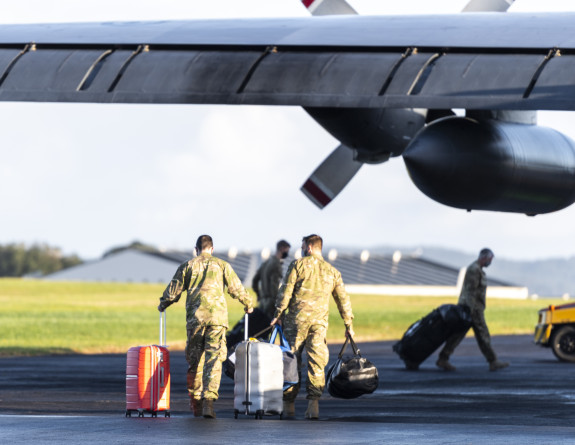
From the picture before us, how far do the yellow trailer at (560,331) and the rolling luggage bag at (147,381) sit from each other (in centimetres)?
1286

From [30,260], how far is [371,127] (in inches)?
5310

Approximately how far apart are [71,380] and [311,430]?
7.76 metres

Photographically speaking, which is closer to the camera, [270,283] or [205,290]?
[205,290]

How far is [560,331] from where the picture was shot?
2453 centimetres

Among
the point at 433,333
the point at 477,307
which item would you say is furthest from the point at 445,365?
the point at 477,307

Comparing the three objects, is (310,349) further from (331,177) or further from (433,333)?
(433,333)

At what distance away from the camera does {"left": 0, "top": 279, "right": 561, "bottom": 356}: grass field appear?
30.7m

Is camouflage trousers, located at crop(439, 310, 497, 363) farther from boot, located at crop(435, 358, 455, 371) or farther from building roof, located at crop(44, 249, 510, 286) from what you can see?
building roof, located at crop(44, 249, 510, 286)

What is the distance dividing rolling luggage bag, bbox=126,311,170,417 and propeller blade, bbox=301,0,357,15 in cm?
553

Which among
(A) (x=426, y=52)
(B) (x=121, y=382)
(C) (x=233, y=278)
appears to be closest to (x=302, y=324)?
(C) (x=233, y=278)

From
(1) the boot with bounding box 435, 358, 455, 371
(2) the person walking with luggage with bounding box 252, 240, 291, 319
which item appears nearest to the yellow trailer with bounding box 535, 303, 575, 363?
(1) the boot with bounding box 435, 358, 455, 371

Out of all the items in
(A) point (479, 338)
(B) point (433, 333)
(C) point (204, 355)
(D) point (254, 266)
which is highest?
(D) point (254, 266)

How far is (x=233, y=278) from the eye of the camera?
13.3m

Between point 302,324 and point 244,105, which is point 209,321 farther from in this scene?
point 244,105
